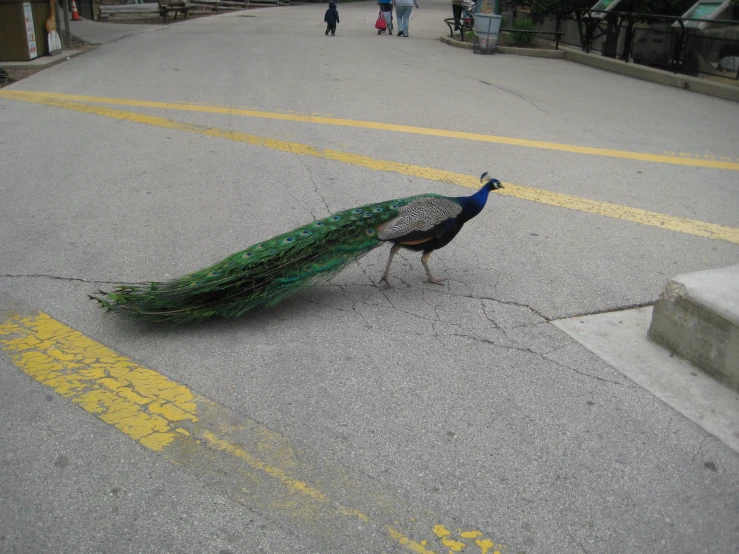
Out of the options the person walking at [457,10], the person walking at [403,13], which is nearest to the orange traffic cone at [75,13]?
the person walking at [403,13]

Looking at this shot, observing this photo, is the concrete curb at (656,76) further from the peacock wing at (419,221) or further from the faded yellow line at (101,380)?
the faded yellow line at (101,380)

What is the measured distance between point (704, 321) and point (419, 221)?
1915mm

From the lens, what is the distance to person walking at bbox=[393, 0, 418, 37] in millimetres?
19656

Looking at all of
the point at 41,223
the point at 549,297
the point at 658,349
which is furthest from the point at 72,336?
the point at 658,349

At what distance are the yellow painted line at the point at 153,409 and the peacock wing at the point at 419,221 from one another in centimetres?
178

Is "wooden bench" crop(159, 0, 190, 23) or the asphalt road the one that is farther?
"wooden bench" crop(159, 0, 190, 23)

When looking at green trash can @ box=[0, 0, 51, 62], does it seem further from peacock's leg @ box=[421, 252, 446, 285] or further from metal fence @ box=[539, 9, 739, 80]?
metal fence @ box=[539, 9, 739, 80]

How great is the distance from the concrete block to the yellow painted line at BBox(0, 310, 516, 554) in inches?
80.6

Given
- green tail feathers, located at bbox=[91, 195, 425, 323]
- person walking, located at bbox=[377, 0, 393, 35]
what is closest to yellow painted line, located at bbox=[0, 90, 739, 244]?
green tail feathers, located at bbox=[91, 195, 425, 323]

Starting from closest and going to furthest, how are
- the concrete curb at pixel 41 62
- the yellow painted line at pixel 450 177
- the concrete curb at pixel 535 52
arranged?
the yellow painted line at pixel 450 177, the concrete curb at pixel 41 62, the concrete curb at pixel 535 52

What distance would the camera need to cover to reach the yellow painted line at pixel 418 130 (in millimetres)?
8906

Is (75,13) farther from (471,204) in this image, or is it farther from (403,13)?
(471,204)

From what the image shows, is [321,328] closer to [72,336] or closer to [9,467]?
[72,336]

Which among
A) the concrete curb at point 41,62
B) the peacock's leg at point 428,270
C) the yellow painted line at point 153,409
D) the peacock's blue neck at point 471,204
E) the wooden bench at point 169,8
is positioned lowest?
the yellow painted line at point 153,409
